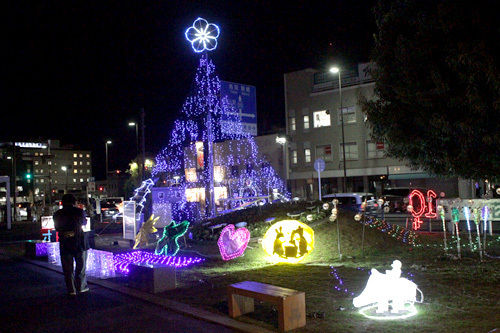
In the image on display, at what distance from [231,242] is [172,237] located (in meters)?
1.73

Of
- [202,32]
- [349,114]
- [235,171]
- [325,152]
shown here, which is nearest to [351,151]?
[325,152]

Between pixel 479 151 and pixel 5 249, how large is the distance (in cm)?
1708

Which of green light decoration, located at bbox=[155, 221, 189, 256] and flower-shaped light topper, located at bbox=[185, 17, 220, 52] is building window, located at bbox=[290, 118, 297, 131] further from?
green light decoration, located at bbox=[155, 221, 189, 256]

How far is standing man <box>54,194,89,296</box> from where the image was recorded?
28.2 feet

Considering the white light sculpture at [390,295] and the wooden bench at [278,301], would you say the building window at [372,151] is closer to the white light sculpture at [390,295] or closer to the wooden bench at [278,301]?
the white light sculpture at [390,295]

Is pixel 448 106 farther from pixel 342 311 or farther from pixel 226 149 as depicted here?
pixel 226 149

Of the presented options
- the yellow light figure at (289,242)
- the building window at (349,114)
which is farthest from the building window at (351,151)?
the yellow light figure at (289,242)

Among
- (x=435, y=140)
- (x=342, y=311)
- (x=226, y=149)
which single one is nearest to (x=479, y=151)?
(x=435, y=140)

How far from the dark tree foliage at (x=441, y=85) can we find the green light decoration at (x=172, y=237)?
6040 millimetres

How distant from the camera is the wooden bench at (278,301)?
19.3 ft

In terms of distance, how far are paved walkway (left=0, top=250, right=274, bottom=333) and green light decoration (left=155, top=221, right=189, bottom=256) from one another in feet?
8.89

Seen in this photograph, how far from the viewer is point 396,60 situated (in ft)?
28.6

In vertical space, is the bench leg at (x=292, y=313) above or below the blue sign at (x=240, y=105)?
below

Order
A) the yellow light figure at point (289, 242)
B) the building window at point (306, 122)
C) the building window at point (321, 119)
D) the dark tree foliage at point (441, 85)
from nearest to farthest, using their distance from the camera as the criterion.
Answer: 1. the dark tree foliage at point (441, 85)
2. the yellow light figure at point (289, 242)
3. the building window at point (321, 119)
4. the building window at point (306, 122)
